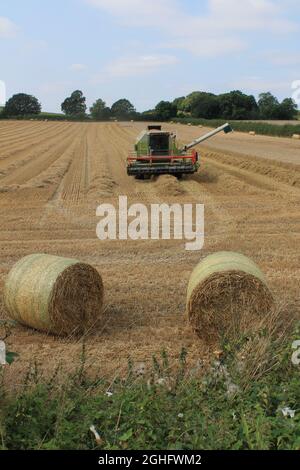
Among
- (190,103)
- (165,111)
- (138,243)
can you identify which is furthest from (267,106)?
(138,243)

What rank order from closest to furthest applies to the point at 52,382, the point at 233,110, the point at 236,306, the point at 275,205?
the point at 52,382
the point at 236,306
the point at 275,205
the point at 233,110

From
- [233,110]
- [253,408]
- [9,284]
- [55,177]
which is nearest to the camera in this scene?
[253,408]

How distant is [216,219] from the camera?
43.9 ft

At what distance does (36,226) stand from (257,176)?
11.3 metres

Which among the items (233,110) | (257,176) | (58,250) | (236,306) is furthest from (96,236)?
(233,110)

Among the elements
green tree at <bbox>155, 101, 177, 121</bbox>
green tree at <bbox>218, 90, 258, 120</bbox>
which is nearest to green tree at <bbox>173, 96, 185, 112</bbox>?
green tree at <bbox>155, 101, 177, 121</bbox>

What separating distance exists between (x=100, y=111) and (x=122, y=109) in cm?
472

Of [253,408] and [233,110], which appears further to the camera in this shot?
[233,110]

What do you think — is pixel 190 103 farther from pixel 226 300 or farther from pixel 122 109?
pixel 226 300

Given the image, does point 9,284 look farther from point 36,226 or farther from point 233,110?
point 233,110

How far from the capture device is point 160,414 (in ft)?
14.4

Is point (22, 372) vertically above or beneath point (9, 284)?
beneath

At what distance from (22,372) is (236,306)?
87.2 inches

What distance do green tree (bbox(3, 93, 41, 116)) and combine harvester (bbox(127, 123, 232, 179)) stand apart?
101 m
